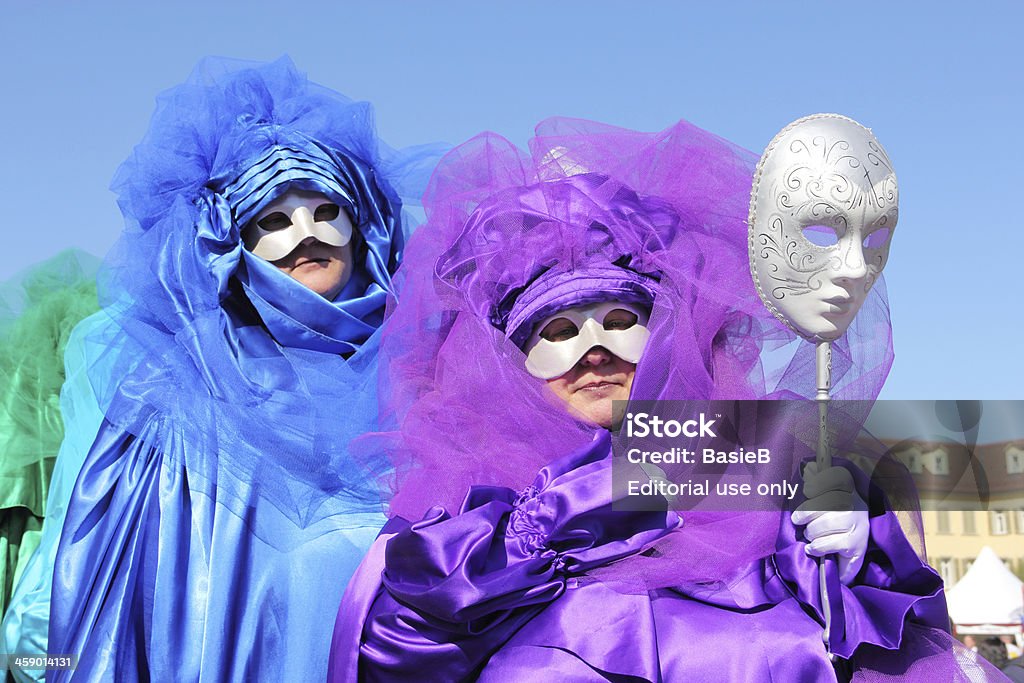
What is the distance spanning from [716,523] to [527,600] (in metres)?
→ 0.44

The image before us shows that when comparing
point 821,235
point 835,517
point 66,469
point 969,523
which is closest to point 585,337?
Result: point 821,235

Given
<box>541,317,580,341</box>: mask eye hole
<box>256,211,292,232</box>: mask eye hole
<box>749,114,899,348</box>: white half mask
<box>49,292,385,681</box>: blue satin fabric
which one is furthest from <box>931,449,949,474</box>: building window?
<box>256,211,292,232</box>: mask eye hole

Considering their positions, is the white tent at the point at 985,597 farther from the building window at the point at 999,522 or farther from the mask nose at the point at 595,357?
the mask nose at the point at 595,357

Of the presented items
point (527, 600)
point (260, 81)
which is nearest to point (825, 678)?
point (527, 600)

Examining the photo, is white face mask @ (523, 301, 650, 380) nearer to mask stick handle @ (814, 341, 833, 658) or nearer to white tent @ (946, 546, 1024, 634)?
mask stick handle @ (814, 341, 833, 658)

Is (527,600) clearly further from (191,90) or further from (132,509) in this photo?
(191,90)

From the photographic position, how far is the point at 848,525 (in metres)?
2.84

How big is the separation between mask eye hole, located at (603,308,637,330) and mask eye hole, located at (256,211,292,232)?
164 cm

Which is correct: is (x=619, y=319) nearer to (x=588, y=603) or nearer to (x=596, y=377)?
(x=596, y=377)

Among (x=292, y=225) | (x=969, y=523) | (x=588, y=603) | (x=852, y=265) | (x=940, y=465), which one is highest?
(x=292, y=225)

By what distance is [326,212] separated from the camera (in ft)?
15.3

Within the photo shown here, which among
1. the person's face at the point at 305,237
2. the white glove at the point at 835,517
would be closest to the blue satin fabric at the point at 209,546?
the person's face at the point at 305,237

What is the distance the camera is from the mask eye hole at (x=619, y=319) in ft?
10.9

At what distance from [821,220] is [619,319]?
619 mm
